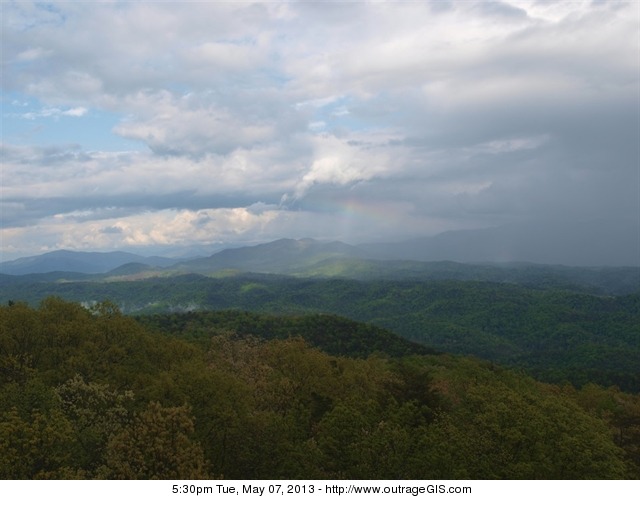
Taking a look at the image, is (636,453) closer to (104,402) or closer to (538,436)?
(538,436)

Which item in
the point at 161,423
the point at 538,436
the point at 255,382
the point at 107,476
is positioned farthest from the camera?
the point at 255,382

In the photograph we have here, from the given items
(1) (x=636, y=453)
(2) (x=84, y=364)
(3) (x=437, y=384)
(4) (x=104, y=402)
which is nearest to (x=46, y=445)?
(4) (x=104, y=402)

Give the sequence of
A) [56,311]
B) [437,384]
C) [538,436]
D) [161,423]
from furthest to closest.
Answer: [437,384], [56,311], [538,436], [161,423]

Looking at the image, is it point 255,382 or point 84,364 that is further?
point 255,382

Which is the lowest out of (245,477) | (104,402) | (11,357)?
(245,477)

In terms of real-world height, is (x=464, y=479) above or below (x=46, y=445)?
below


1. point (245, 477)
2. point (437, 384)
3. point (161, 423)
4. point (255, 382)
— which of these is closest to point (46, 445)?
point (161, 423)

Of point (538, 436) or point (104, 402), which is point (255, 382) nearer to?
point (104, 402)
